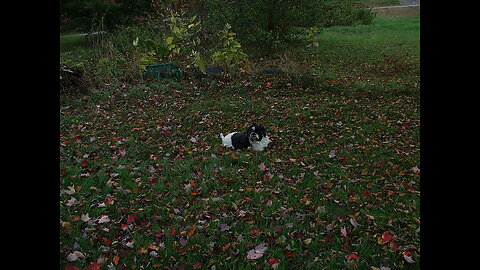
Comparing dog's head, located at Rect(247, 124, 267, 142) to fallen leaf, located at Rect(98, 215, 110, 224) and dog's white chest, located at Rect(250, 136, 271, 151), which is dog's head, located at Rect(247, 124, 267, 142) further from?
fallen leaf, located at Rect(98, 215, 110, 224)

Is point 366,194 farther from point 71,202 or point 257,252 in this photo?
point 71,202

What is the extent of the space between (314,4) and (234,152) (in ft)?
26.6

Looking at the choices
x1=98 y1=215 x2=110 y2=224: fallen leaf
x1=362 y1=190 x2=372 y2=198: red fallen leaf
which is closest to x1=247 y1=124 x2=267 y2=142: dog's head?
x1=362 y1=190 x2=372 y2=198: red fallen leaf

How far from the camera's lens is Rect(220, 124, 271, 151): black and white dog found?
245 inches

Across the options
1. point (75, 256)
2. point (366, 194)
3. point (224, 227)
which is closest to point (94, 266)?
point (75, 256)

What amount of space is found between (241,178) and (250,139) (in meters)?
1.08

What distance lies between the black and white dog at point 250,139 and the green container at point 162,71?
506 centimetres

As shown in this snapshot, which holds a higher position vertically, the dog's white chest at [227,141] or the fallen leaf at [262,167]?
the dog's white chest at [227,141]

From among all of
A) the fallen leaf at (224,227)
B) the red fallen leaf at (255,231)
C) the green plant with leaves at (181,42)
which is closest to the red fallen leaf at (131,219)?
the fallen leaf at (224,227)

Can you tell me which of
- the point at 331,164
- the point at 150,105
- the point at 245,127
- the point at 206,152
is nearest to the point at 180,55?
the point at 150,105

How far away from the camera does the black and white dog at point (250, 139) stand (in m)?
6.23

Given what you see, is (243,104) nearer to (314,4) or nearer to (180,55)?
(180,55)

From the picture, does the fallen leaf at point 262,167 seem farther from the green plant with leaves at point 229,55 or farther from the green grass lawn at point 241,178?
the green plant with leaves at point 229,55

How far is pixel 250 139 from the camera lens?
248 inches
